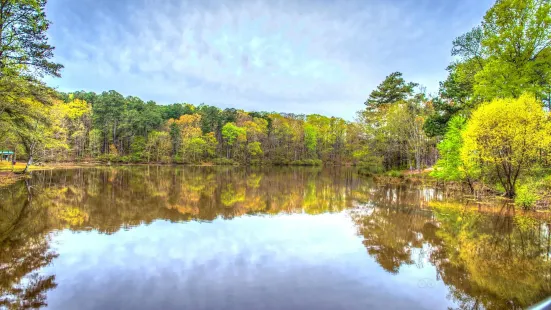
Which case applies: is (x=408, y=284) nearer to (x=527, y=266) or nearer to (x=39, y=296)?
(x=527, y=266)

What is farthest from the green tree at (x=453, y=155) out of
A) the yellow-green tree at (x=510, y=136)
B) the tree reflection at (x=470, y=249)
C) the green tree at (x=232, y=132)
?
the green tree at (x=232, y=132)

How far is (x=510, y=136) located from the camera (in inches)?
675

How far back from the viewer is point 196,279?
23.7ft

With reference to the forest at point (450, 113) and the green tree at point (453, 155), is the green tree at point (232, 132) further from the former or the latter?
the green tree at point (453, 155)

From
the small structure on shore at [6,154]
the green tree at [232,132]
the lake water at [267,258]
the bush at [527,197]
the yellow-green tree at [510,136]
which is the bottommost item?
the lake water at [267,258]

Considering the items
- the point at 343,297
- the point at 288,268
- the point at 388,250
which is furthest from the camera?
the point at 388,250

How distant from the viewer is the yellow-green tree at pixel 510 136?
54.7ft

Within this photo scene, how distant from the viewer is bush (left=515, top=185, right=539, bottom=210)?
15.7m

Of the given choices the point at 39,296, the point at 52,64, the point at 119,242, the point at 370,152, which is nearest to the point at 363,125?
the point at 370,152

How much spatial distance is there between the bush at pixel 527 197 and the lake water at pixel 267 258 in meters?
1.24

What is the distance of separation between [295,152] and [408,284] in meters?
73.7

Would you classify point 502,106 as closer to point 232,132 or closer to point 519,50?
point 519,50

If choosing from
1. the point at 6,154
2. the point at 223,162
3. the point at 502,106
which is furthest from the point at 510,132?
the point at 6,154

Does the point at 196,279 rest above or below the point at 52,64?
below
